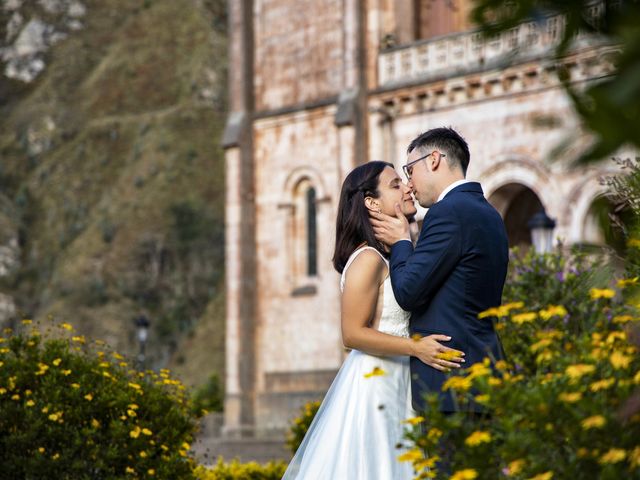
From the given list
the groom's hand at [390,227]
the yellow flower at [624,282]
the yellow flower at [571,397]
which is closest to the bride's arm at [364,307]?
the groom's hand at [390,227]

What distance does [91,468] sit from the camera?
923 centimetres

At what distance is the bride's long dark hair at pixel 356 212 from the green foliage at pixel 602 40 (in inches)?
123

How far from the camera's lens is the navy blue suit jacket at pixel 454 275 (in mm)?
5168

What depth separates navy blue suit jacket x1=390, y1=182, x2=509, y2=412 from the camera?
517cm

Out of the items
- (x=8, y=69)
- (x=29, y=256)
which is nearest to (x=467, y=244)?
(x=29, y=256)

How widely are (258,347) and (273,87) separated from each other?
587 centimetres

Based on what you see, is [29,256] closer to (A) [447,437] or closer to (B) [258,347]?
(B) [258,347]

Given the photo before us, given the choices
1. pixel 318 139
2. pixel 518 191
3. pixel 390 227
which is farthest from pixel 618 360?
pixel 318 139

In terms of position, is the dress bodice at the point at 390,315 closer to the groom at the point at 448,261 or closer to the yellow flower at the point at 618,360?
the groom at the point at 448,261

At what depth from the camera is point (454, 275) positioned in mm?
5230

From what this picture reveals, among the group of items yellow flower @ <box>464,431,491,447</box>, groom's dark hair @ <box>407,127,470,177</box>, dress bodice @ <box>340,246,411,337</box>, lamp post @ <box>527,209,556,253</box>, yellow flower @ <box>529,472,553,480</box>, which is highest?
lamp post @ <box>527,209,556,253</box>

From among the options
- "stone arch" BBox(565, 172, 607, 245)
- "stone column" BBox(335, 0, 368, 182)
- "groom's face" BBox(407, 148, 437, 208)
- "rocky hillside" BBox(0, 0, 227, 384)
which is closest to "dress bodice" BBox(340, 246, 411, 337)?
"groom's face" BBox(407, 148, 437, 208)

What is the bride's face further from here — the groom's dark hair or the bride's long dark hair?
the groom's dark hair

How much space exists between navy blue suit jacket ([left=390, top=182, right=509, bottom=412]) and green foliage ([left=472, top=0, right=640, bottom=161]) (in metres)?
2.45
